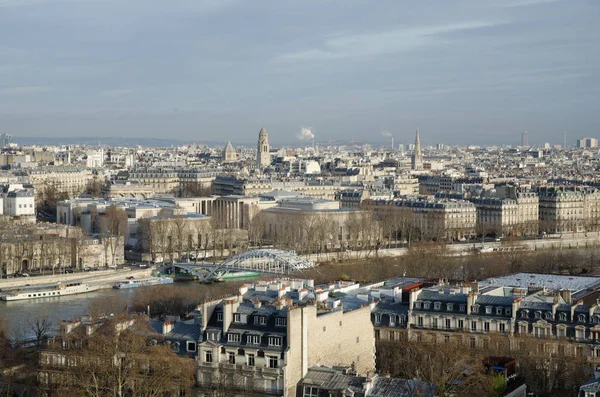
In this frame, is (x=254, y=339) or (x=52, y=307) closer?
(x=254, y=339)

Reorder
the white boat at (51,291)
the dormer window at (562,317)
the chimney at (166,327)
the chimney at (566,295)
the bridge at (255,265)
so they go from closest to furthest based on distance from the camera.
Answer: the chimney at (166,327), the dormer window at (562,317), the chimney at (566,295), the white boat at (51,291), the bridge at (255,265)

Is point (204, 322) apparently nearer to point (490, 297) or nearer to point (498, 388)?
point (498, 388)

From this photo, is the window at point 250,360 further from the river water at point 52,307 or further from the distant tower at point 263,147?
the distant tower at point 263,147

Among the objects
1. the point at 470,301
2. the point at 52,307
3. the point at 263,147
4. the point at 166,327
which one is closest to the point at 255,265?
the point at 52,307

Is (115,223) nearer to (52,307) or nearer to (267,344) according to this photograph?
(52,307)

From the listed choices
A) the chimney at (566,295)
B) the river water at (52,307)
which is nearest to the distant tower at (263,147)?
the river water at (52,307)

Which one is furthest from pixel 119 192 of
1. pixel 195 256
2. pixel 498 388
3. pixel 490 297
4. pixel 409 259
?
pixel 498 388

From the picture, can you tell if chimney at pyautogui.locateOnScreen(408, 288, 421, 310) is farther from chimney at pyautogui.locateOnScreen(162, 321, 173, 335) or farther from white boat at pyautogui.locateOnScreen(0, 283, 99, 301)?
white boat at pyautogui.locateOnScreen(0, 283, 99, 301)

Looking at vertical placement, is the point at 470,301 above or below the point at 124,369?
above
